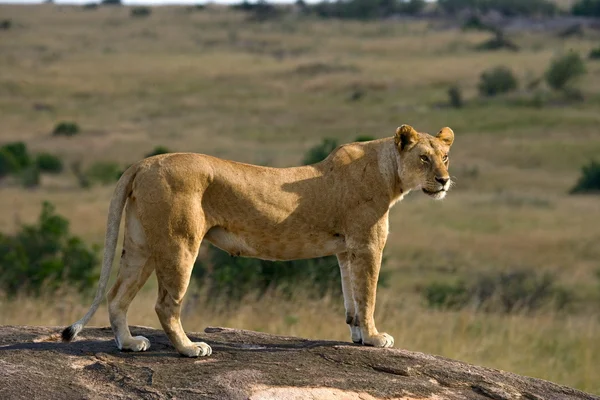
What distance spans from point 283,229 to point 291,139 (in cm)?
3874

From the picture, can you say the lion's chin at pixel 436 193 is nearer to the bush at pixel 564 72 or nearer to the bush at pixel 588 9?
the bush at pixel 564 72

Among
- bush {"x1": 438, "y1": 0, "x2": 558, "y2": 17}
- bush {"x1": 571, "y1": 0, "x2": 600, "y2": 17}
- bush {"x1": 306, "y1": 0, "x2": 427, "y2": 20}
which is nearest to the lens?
bush {"x1": 571, "y1": 0, "x2": 600, "y2": 17}

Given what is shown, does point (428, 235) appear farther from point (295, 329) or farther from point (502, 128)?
point (502, 128)

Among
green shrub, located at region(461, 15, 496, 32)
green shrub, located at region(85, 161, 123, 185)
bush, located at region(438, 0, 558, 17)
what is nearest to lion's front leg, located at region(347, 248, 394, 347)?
green shrub, located at region(85, 161, 123, 185)

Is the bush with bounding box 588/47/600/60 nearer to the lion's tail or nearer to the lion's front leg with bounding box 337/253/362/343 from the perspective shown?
the lion's front leg with bounding box 337/253/362/343

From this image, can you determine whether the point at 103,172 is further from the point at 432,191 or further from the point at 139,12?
the point at 139,12

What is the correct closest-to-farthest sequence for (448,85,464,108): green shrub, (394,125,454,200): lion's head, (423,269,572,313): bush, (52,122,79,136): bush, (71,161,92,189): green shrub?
(394,125,454,200): lion's head → (423,269,572,313): bush → (71,161,92,189): green shrub → (52,122,79,136): bush → (448,85,464,108): green shrub

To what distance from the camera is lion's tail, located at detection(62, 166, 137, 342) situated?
270 inches

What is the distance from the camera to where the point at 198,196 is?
22.2ft

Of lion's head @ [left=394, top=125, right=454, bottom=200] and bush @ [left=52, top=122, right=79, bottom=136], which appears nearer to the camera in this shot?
lion's head @ [left=394, top=125, right=454, bottom=200]

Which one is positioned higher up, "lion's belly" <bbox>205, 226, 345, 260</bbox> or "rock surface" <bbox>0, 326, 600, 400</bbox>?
"lion's belly" <bbox>205, 226, 345, 260</bbox>

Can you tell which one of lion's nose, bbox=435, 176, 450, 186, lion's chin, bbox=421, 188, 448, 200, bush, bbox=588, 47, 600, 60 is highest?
bush, bbox=588, 47, 600, 60

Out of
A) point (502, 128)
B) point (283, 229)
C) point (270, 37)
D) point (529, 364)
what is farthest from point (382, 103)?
point (283, 229)

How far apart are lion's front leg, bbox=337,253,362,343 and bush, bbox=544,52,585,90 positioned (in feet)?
164
